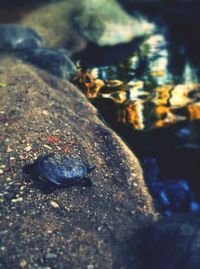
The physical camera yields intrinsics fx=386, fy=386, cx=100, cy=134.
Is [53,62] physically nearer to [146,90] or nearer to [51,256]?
[146,90]

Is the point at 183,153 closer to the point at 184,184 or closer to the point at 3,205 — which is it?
the point at 184,184

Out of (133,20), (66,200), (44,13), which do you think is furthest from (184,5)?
(66,200)

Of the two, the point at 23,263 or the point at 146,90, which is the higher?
the point at 23,263

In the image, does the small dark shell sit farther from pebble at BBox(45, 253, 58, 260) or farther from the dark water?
the dark water

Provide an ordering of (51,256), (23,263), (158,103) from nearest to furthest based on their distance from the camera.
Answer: (23,263) → (51,256) → (158,103)

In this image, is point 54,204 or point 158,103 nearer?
point 54,204

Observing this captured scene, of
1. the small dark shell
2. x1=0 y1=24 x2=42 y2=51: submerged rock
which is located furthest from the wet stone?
x1=0 y1=24 x2=42 y2=51: submerged rock

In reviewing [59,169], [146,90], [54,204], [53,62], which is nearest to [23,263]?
[54,204]

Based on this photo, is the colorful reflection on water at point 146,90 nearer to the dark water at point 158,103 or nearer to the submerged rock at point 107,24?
the dark water at point 158,103
